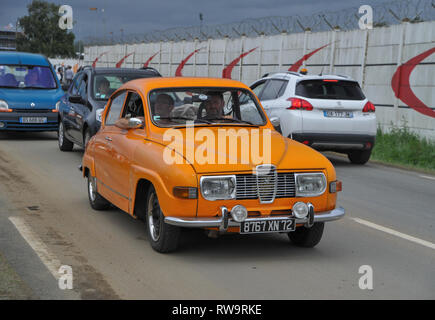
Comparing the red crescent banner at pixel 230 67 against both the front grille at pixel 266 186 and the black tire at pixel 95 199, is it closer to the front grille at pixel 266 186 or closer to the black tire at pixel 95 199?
the black tire at pixel 95 199

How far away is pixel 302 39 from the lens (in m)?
24.1

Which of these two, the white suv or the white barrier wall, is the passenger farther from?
the white barrier wall

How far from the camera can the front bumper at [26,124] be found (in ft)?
57.7

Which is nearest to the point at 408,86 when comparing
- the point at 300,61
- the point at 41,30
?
the point at 300,61

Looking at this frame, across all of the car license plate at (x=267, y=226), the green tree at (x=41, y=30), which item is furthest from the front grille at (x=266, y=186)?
the green tree at (x=41, y=30)

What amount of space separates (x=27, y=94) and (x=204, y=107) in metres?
11.2

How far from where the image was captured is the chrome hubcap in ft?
22.3

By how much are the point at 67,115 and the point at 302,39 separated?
10917 millimetres

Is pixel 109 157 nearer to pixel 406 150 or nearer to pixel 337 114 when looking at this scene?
pixel 337 114

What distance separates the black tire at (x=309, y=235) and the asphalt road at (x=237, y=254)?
0.10 metres

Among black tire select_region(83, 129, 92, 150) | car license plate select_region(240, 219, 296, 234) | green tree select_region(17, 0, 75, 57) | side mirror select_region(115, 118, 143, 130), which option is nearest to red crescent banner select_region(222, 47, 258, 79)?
black tire select_region(83, 129, 92, 150)
